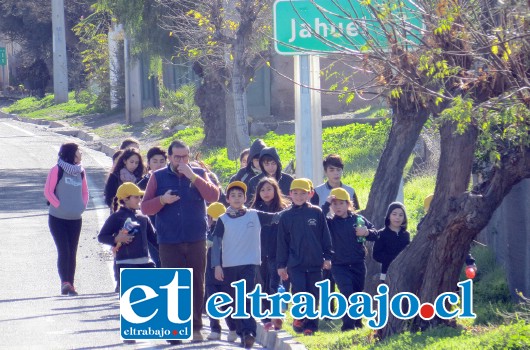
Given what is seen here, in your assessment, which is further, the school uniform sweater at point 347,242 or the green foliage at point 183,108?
the green foliage at point 183,108

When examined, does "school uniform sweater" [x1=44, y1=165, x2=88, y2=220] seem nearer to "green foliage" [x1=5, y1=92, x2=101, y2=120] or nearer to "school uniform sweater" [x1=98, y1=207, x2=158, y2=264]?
"school uniform sweater" [x1=98, y1=207, x2=158, y2=264]

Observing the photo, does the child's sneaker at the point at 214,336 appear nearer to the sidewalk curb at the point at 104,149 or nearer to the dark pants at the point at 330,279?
the sidewalk curb at the point at 104,149

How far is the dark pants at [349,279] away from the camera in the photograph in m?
9.66

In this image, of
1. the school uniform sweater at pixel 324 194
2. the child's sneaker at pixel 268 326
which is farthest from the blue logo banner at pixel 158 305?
the school uniform sweater at pixel 324 194

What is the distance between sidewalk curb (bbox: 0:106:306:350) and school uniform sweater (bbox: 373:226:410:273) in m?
1.17

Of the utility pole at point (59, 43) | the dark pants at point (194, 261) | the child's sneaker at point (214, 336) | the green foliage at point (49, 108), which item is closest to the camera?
the dark pants at point (194, 261)

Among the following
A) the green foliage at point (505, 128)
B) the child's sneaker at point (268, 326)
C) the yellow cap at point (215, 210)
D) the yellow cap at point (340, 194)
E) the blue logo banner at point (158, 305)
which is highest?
the green foliage at point (505, 128)

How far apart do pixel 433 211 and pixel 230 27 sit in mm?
9775

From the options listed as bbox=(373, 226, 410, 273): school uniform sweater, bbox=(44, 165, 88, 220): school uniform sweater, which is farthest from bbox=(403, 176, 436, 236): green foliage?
bbox=(44, 165, 88, 220): school uniform sweater

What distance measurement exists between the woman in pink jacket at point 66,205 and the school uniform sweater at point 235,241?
2.77 meters

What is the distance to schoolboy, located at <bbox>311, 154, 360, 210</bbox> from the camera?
10641mm

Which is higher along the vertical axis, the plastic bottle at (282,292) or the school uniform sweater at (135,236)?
the school uniform sweater at (135,236)

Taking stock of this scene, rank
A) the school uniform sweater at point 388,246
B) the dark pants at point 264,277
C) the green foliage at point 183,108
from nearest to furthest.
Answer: the school uniform sweater at point 388,246 → the dark pants at point 264,277 → the green foliage at point 183,108

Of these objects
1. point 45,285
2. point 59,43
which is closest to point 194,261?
point 45,285
